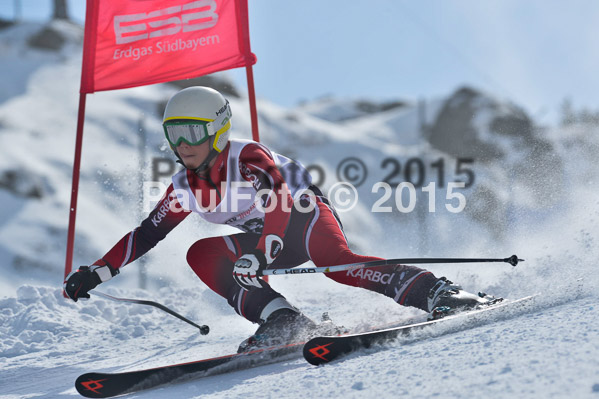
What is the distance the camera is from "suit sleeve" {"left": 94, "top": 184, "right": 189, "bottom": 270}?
3.65 meters

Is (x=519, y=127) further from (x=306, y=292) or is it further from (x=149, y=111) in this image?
(x=306, y=292)

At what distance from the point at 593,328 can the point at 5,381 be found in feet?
10.3

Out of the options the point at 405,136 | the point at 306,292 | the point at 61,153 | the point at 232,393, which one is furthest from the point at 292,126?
the point at 232,393

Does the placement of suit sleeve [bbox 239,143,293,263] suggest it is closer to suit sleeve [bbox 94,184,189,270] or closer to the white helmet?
the white helmet

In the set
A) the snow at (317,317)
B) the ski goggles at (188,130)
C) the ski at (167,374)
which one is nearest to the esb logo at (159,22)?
the snow at (317,317)

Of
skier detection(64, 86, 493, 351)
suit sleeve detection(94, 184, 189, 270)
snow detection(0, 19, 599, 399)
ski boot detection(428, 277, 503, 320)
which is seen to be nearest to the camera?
snow detection(0, 19, 599, 399)

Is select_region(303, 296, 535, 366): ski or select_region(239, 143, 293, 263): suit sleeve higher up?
select_region(239, 143, 293, 263): suit sleeve

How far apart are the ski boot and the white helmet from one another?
1449 millimetres

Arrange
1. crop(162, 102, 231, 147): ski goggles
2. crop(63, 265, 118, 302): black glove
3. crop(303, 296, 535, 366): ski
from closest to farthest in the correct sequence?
crop(303, 296, 535, 366): ski < crop(162, 102, 231, 147): ski goggles < crop(63, 265, 118, 302): black glove

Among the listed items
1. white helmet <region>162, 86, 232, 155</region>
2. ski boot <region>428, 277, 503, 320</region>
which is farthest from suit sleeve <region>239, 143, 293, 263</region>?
ski boot <region>428, 277, 503, 320</region>

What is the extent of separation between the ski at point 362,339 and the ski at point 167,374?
1.33ft

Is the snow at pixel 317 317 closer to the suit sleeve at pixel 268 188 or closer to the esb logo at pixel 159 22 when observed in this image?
the suit sleeve at pixel 268 188

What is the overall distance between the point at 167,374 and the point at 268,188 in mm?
1085

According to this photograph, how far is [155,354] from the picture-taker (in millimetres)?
3988
